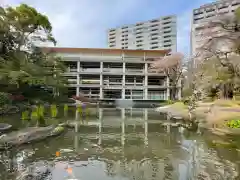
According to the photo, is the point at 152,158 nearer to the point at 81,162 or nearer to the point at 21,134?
the point at 81,162

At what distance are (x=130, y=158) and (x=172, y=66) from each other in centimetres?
3258

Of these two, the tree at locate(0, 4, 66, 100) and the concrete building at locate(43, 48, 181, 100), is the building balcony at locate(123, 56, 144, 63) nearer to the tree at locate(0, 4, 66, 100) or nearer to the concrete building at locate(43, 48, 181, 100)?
the concrete building at locate(43, 48, 181, 100)

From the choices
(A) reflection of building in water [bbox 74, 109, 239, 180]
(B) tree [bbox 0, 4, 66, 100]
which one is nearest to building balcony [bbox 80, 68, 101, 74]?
(B) tree [bbox 0, 4, 66, 100]

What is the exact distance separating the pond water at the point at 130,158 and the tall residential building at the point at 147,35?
71828mm

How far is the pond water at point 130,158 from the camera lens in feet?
19.9

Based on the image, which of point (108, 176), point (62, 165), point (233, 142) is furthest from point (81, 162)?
point (233, 142)

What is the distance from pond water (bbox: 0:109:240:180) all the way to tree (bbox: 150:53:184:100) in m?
28.0

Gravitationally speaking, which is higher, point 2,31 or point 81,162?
point 2,31

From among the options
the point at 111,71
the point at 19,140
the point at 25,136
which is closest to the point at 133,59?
the point at 111,71

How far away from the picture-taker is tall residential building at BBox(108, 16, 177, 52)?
83.3m

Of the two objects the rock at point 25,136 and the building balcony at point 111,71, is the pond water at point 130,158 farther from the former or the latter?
the building balcony at point 111,71

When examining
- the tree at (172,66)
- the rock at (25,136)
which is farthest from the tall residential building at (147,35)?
the rock at (25,136)

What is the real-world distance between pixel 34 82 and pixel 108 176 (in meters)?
19.4

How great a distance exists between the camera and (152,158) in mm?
7520
